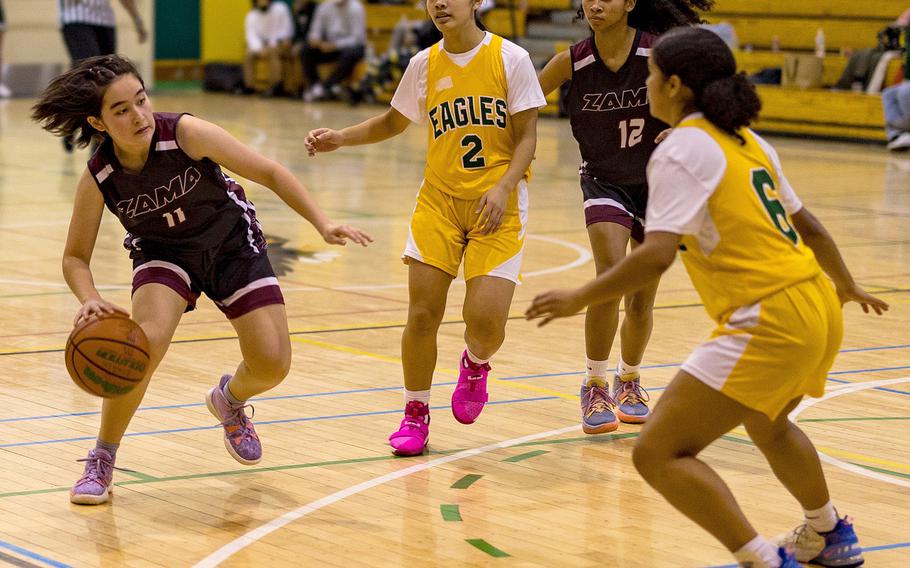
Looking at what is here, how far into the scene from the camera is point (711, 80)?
11.7ft

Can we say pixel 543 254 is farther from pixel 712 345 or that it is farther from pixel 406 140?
pixel 406 140

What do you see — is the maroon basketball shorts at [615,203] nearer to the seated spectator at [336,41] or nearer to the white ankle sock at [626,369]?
the white ankle sock at [626,369]

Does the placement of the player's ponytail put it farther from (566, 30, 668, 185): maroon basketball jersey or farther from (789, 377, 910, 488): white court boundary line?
(789, 377, 910, 488): white court boundary line

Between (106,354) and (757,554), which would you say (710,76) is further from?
(106,354)

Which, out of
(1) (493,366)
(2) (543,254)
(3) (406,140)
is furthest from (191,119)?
(3) (406,140)

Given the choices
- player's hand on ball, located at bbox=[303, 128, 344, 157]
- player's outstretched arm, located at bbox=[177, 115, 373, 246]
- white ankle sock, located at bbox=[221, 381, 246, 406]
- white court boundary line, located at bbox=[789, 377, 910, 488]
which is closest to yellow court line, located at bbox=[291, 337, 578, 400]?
white court boundary line, located at bbox=[789, 377, 910, 488]

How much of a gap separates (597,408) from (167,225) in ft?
5.75

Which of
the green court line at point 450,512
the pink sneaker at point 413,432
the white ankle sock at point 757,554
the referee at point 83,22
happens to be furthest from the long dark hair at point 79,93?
the referee at point 83,22

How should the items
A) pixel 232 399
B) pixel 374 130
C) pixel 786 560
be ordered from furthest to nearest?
1. pixel 374 130
2. pixel 232 399
3. pixel 786 560

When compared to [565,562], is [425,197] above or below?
above

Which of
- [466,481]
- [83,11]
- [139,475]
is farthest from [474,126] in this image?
[83,11]

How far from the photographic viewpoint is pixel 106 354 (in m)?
4.11

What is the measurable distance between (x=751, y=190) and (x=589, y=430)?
Answer: 1971 millimetres

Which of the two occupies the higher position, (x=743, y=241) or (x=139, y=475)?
(x=743, y=241)
